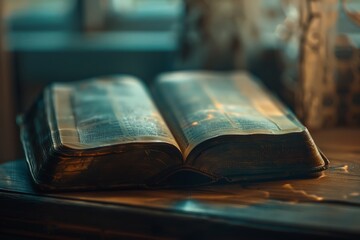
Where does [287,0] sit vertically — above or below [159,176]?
above

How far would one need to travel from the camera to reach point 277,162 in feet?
3.01

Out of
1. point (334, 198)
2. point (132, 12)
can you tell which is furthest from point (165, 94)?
point (132, 12)

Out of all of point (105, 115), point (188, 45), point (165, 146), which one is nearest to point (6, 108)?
point (188, 45)

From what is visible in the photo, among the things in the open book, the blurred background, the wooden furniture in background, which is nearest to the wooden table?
the open book

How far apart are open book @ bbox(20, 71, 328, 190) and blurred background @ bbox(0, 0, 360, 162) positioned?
9.4 inches

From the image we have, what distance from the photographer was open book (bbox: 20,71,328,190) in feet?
2.91

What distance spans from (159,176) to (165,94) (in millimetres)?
315

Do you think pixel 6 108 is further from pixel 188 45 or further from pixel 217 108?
pixel 217 108

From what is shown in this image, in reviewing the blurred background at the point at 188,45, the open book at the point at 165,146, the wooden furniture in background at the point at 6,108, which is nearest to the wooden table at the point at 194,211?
the open book at the point at 165,146

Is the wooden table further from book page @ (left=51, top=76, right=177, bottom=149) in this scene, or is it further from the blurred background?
the blurred background

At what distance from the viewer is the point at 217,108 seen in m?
1.04

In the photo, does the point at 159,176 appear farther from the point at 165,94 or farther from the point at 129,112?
the point at 165,94

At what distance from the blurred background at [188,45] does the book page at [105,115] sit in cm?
27

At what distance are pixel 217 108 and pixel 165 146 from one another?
17cm
